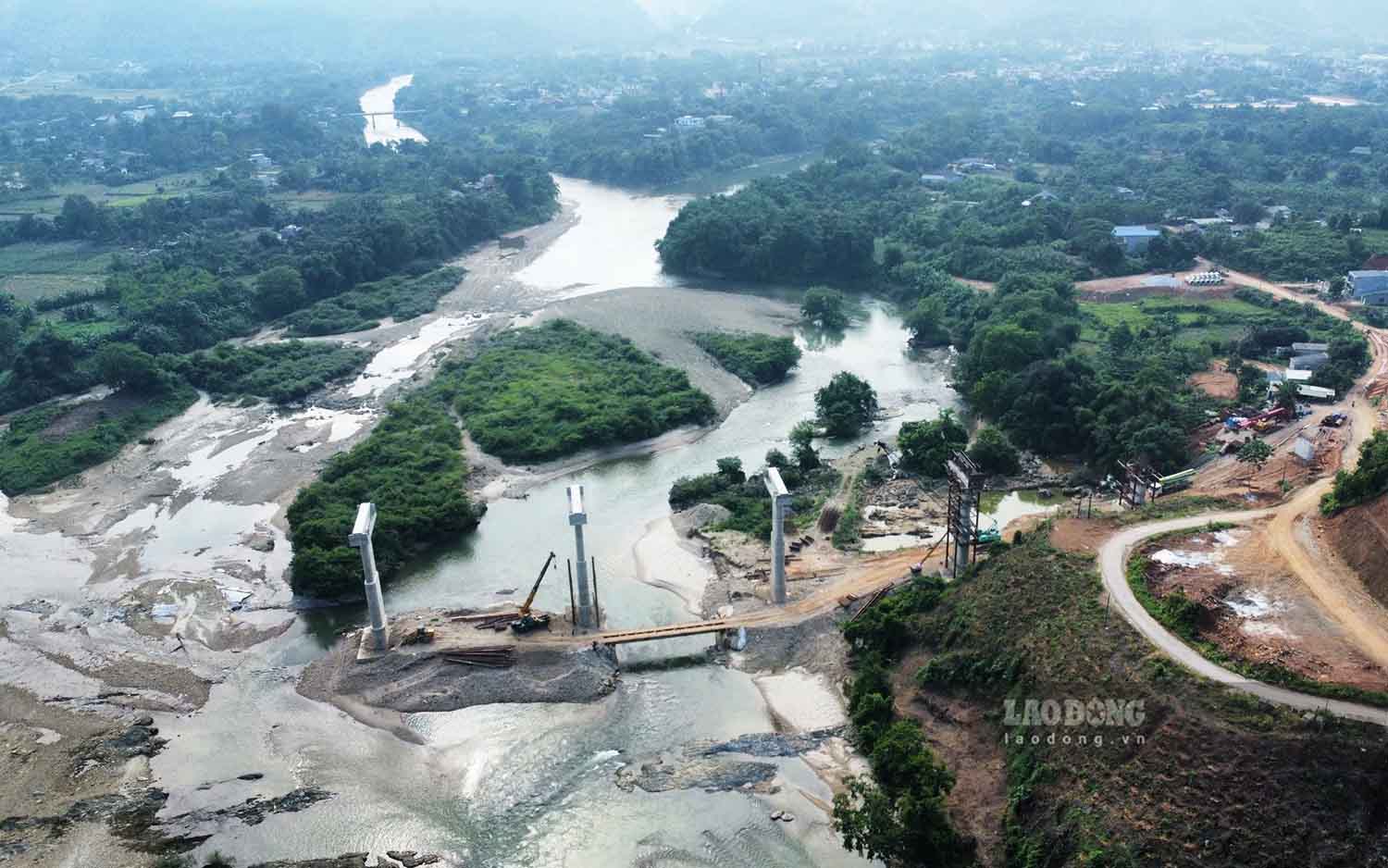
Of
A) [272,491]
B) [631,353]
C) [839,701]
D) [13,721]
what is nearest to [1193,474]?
[839,701]

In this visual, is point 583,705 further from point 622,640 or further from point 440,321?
point 440,321

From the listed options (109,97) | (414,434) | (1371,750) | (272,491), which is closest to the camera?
(1371,750)

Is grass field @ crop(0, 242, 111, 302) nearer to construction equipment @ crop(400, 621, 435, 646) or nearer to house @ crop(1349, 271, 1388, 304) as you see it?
construction equipment @ crop(400, 621, 435, 646)

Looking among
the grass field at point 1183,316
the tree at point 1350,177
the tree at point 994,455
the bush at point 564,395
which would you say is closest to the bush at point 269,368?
the bush at point 564,395

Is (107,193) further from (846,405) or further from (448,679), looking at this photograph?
(448,679)

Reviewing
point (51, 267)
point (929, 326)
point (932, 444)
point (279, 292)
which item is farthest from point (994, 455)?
point (51, 267)

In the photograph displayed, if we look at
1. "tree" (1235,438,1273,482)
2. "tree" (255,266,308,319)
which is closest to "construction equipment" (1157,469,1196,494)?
"tree" (1235,438,1273,482)
